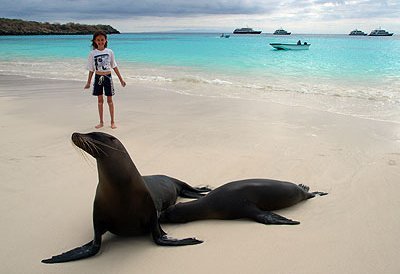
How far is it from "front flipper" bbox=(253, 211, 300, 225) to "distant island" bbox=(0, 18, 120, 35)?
104 meters

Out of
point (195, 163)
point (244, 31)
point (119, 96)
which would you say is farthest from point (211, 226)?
point (244, 31)

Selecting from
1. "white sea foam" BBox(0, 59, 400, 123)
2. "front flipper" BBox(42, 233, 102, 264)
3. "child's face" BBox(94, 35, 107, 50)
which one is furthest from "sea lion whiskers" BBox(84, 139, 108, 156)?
"white sea foam" BBox(0, 59, 400, 123)

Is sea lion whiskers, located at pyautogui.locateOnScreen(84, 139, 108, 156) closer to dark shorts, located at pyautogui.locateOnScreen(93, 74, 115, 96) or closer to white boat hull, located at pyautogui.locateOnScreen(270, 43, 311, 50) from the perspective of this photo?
dark shorts, located at pyautogui.locateOnScreen(93, 74, 115, 96)

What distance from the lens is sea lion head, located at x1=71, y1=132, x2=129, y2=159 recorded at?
2.74m

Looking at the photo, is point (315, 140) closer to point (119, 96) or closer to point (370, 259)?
point (370, 259)

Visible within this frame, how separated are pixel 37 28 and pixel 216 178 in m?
114

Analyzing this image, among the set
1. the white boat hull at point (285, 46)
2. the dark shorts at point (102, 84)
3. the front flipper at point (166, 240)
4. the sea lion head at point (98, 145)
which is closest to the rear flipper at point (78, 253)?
the front flipper at point (166, 240)

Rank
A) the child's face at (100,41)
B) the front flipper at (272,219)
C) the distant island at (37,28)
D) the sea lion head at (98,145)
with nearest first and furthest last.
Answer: the sea lion head at (98,145)
the front flipper at (272,219)
the child's face at (100,41)
the distant island at (37,28)

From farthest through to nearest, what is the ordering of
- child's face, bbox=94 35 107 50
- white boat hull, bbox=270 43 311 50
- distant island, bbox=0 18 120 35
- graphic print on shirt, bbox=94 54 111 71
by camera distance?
distant island, bbox=0 18 120 35, white boat hull, bbox=270 43 311 50, graphic print on shirt, bbox=94 54 111 71, child's face, bbox=94 35 107 50

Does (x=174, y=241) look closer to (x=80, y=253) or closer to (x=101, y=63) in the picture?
(x=80, y=253)

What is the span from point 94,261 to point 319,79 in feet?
45.8

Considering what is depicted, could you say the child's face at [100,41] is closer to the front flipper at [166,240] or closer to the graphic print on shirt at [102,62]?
the graphic print on shirt at [102,62]

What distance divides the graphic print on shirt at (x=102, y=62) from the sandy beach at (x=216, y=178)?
3.34 ft

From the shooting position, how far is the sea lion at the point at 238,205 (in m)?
3.42
